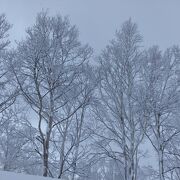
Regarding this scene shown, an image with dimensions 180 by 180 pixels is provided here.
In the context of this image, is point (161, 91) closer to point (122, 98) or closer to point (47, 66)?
point (122, 98)

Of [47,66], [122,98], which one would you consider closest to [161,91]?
[122,98]

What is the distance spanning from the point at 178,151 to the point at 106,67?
6.48 m

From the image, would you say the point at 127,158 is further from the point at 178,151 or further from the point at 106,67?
the point at 178,151

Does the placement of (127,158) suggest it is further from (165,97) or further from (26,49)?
(26,49)

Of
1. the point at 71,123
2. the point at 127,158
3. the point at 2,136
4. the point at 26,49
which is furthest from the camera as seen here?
the point at 2,136

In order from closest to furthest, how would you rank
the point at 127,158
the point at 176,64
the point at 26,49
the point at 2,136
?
the point at 26,49 < the point at 127,158 < the point at 176,64 < the point at 2,136

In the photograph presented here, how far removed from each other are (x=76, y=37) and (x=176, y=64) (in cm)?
448

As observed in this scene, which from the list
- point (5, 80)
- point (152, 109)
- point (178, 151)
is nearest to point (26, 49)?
point (5, 80)

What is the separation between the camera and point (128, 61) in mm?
13445

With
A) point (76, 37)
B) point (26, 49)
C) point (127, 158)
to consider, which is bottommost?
point (127, 158)

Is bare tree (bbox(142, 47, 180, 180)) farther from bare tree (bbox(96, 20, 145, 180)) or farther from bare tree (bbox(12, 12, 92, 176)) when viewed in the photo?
bare tree (bbox(12, 12, 92, 176))

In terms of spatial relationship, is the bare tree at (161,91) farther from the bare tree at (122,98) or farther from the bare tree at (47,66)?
the bare tree at (47,66)

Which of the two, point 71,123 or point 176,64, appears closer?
point 176,64

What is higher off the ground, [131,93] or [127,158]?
[131,93]
